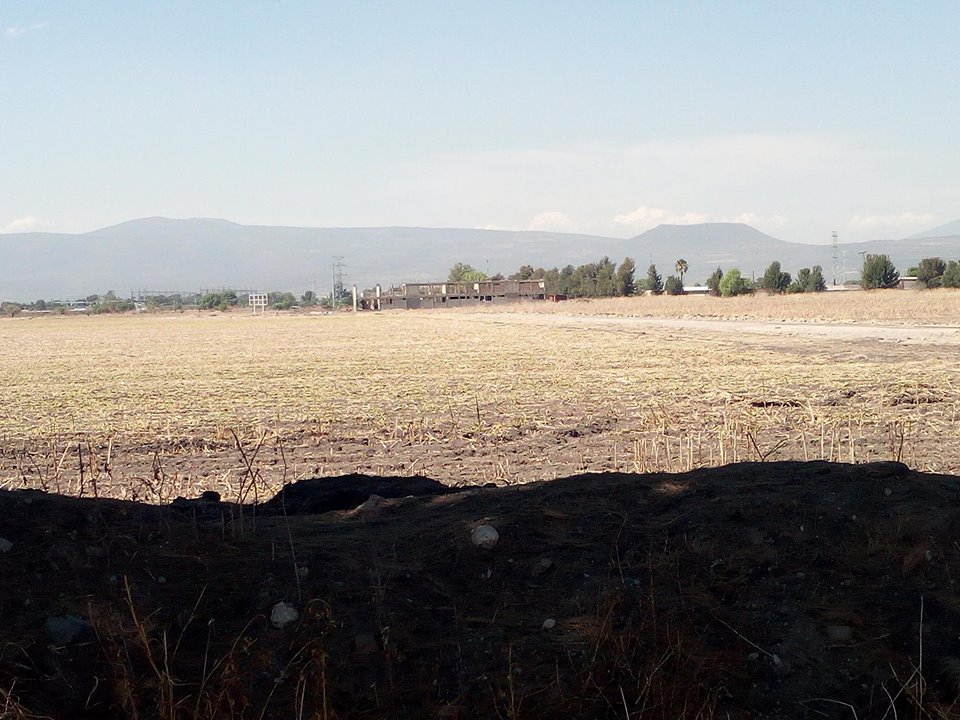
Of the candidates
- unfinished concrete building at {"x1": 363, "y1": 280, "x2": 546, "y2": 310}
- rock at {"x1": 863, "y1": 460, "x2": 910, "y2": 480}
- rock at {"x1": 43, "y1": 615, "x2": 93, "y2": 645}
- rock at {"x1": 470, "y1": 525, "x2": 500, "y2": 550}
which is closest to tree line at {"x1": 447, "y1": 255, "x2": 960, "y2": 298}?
unfinished concrete building at {"x1": 363, "y1": 280, "x2": 546, "y2": 310}

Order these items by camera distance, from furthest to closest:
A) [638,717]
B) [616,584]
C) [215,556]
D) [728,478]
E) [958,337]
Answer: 1. [958,337]
2. [728,478]
3. [215,556]
4. [616,584]
5. [638,717]

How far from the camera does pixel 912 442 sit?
10859mm

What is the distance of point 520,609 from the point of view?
470cm

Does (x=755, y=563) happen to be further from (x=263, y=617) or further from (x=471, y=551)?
(x=263, y=617)

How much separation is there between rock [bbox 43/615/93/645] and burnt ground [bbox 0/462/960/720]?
0.01 meters

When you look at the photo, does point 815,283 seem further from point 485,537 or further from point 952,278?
point 485,537

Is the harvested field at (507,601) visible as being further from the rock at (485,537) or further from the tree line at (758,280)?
the tree line at (758,280)

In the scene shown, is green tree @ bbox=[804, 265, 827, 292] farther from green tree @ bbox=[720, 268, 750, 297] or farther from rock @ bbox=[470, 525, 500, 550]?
rock @ bbox=[470, 525, 500, 550]

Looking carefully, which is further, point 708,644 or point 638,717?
point 708,644

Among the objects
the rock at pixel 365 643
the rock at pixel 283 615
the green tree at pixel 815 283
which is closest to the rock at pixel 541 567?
the rock at pixel 365 643

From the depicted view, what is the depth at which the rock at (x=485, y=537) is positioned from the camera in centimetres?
525

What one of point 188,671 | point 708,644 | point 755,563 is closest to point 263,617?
point 188,671

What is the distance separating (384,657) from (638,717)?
3.66 ft

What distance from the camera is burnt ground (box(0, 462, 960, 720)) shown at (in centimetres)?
402
